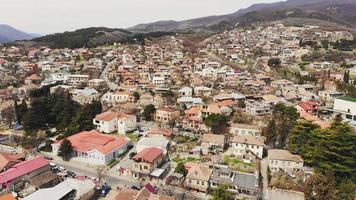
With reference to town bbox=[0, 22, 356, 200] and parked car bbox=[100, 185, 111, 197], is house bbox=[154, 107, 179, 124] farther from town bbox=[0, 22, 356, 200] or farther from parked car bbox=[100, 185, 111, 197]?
parked car bbox=[100, 185, 111, 197]

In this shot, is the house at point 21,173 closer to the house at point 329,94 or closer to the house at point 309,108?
the house at point 309,108

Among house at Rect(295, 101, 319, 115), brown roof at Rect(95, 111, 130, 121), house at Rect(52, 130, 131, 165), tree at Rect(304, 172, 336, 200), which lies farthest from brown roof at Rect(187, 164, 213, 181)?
house at Rect(295, 101, 319, 115)

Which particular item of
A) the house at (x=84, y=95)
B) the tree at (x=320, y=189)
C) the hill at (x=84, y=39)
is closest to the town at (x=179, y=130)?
the tree at (x=320, y=189)

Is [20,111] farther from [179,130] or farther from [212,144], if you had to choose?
[212,144]

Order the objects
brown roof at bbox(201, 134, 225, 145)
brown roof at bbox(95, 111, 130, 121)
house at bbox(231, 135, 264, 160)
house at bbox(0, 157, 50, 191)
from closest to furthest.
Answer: house at bbox(0, 157, 50, 191) → house at bbox(231, 135, 264, 160) → brown roof at bbox(201, 134, 225, 145) → brown roof at bbox(95, 111, 130, 121)

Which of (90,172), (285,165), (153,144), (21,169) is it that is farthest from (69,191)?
(285,165)

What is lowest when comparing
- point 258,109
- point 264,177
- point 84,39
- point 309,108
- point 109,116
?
point 264,177

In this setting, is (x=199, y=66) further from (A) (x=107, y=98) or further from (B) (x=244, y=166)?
(B) (x=244, y=166)

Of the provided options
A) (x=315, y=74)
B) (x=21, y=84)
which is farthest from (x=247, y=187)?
(x=21, y=84)
